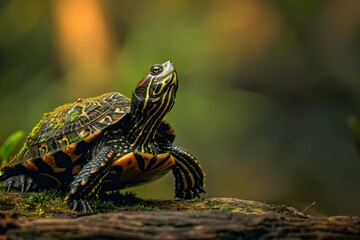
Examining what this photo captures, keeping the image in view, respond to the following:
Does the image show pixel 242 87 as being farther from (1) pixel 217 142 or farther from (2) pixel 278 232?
(2) pixel 278 232

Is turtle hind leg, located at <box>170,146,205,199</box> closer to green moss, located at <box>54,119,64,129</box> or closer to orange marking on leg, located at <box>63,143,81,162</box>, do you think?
orange marking on leg, located at <box>63,143,81,162</box>

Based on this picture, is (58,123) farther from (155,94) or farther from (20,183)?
(155,94)

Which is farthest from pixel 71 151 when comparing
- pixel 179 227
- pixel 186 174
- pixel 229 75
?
pixel 229 75

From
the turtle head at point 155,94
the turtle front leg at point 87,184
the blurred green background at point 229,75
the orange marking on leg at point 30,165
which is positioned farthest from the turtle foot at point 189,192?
the blurred green background at point 229,75

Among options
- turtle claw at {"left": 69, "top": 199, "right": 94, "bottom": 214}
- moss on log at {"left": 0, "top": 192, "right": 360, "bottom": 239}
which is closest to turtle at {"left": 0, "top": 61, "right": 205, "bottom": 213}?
turtle claw at {"left": 69, "top": 199, "right": 94, "bottom": 214}

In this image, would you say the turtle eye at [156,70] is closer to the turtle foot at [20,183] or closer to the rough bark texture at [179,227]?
the turtle foot at [20,183]
